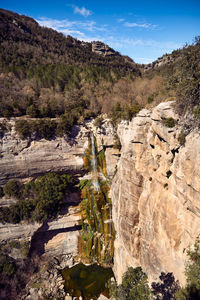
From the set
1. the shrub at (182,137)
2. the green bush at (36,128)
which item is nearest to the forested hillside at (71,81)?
the shrub at (182,137)

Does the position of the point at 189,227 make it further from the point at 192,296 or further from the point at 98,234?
the point at 98,234

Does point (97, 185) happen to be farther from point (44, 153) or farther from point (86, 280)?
point (86, 280)

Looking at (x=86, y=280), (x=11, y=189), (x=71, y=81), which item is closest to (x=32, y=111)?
(x=11, y=189)

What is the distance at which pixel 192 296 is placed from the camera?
26.2ft

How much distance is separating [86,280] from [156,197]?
14412 mm

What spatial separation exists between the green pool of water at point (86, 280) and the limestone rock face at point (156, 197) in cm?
191

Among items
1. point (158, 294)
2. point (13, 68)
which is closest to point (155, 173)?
point (158, 294)

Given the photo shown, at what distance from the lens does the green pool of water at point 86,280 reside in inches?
686

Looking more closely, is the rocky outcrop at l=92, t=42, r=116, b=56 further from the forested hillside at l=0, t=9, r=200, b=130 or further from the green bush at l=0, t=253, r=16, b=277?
the green bush at l=0, t=253, r=16, b=277

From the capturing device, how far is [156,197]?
1263 cm

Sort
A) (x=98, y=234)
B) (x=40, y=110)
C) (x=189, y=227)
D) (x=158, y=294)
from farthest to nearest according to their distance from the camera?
(x=40, y=110), (x=98, y=234), (x=158, y=294), (x=189, y=227)

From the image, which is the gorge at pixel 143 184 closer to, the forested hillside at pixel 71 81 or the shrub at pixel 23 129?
the shrub at pixel 23 129

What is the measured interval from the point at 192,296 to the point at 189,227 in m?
3.27

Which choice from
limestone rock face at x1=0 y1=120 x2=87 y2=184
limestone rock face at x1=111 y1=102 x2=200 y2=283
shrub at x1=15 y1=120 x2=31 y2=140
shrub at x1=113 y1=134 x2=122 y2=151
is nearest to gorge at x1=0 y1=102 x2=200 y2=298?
limestone rock face at x1=111 y1=102 x2=200 y2=283
